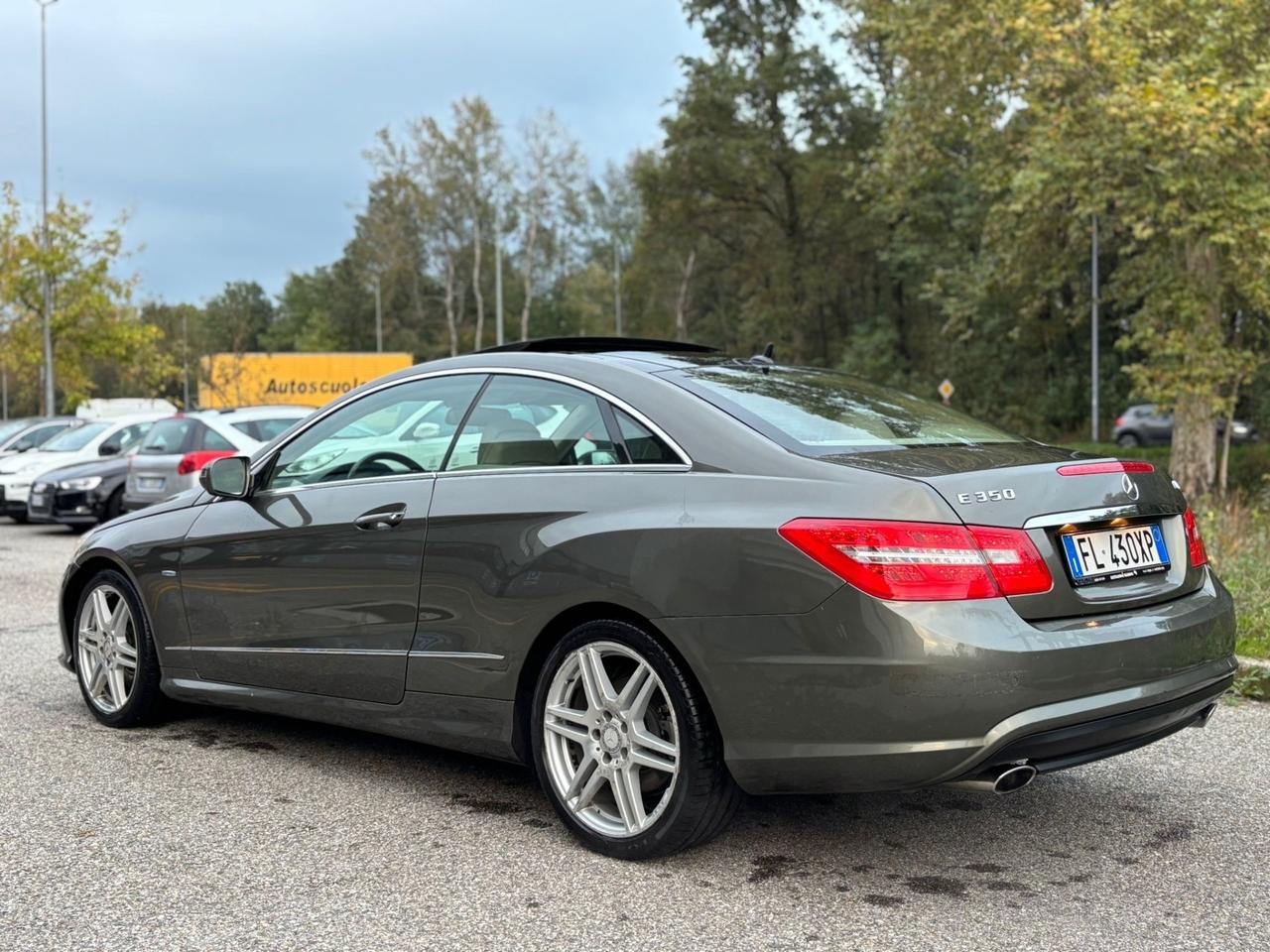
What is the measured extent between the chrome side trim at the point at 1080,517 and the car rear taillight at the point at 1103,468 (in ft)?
0.37

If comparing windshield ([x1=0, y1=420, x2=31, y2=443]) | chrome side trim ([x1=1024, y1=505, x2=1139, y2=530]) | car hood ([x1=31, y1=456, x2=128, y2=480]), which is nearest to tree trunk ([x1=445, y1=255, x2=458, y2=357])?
windshield ([x1=0, y1=420, x2=31, y2=443])

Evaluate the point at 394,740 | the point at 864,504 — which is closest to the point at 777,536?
the point at 864,504

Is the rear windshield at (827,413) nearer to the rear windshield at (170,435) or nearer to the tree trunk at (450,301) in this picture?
the rear windshield at (170,435)

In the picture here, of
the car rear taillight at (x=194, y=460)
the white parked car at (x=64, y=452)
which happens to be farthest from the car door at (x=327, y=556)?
the white parked car at (x=64, y=452)

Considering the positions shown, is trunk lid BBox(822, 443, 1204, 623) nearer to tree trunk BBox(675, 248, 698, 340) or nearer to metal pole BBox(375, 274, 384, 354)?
tree trunk BBox(675, 248, 698, 340)

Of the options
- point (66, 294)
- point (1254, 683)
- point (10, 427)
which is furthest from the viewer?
point (66, 294)

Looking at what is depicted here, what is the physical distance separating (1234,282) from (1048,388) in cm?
3085

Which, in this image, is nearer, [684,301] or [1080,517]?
[1080,517]

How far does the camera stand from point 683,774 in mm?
3529

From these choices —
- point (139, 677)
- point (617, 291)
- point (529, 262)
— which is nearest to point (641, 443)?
point (139, 677)

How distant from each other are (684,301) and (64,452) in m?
46.5

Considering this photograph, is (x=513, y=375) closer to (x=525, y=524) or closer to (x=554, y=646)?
(x=525, y=524)

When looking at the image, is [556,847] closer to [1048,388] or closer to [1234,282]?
[1234,282]

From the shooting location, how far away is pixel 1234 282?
18469 millimetres
